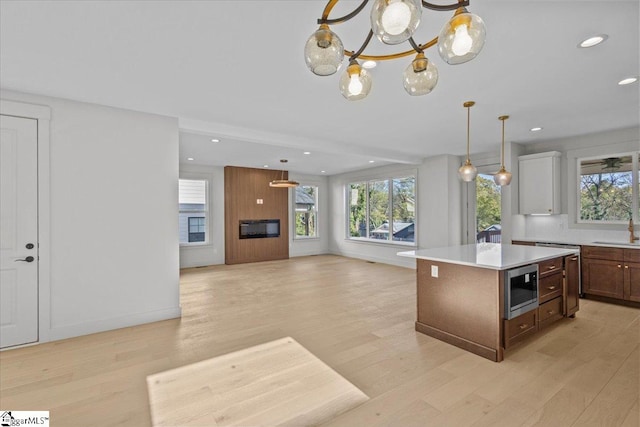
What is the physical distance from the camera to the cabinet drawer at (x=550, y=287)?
3.31 meters

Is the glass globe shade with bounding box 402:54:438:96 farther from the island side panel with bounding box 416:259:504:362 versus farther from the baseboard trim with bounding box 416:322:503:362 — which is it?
the baseboard trim with bounding box 416:322:503:362

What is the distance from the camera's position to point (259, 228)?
8734mm

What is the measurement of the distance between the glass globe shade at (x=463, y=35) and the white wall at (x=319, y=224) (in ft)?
26.8

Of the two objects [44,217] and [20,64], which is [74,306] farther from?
[20,64]

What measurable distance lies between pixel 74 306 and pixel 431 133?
17.4 feet

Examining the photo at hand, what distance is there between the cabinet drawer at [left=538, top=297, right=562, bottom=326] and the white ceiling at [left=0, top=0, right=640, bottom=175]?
2.30 meters

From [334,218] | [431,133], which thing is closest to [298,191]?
[334,218]

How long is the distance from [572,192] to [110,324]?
713 cm

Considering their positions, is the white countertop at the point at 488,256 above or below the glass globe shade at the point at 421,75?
below

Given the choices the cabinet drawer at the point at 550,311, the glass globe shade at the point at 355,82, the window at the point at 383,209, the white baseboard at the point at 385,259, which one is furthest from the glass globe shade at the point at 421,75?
the window at the point at 383,209

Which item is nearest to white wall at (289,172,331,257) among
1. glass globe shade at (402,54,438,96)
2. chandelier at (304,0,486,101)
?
glass globe shade at (402,54,438,96)

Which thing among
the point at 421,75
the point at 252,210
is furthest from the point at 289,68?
the point at 252,210

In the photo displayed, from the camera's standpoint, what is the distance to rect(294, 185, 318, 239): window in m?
9.64

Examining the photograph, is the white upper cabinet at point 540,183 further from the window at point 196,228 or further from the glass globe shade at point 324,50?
the window at point 196,228
